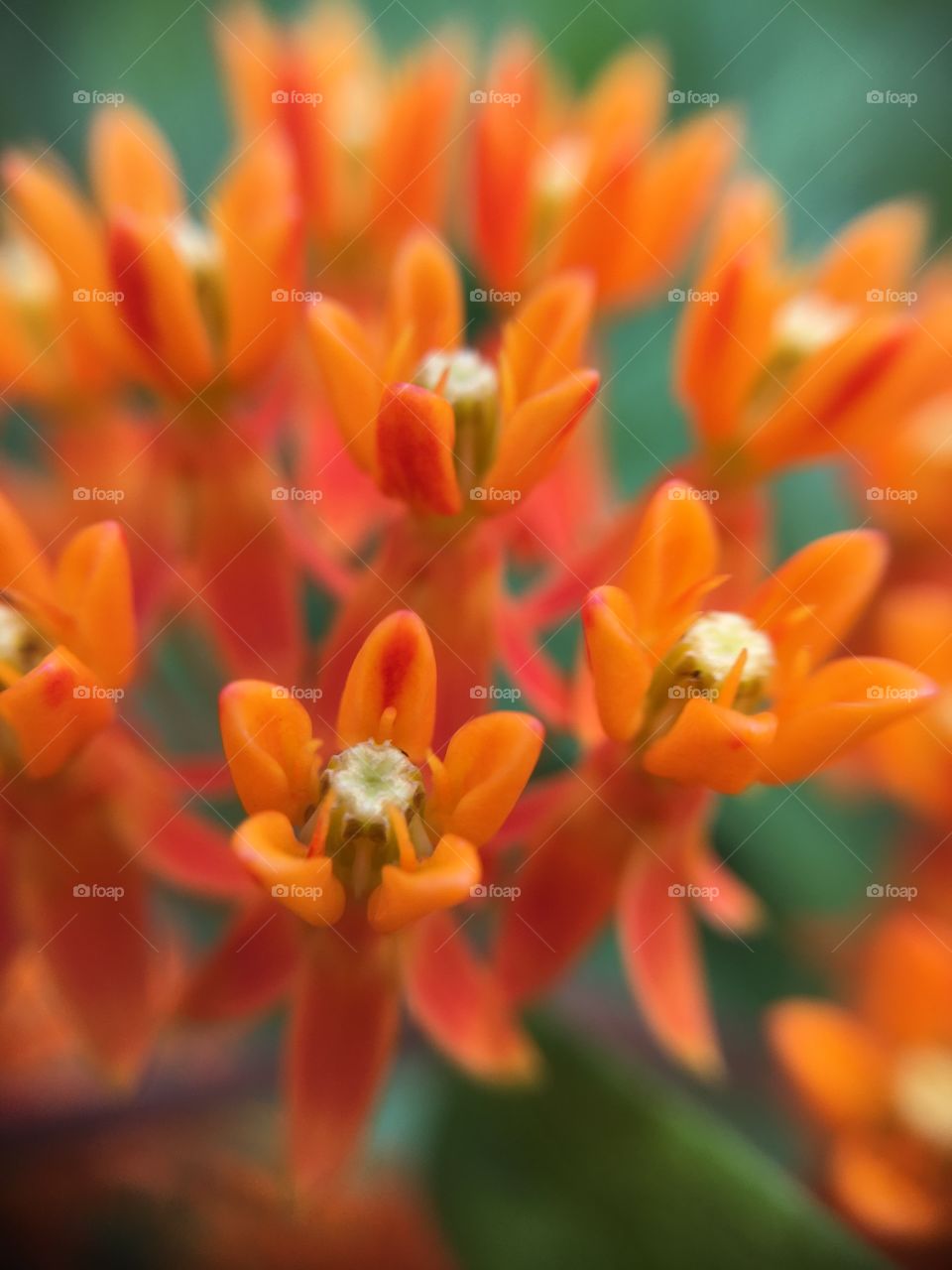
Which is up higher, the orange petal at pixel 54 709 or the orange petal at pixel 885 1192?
the orange petal at pixel 54 709

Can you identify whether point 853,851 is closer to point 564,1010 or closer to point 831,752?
point 564,1010

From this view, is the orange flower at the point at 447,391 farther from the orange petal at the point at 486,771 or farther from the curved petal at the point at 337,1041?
the curved petal at the point at 337,1041

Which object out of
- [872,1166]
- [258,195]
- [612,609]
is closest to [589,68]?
[258,195]

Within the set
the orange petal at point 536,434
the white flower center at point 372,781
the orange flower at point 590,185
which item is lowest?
the white flower center at point 372,781

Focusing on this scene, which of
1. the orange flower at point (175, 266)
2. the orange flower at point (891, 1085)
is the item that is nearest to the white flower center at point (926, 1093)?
the orange flower at point (891, 1085)

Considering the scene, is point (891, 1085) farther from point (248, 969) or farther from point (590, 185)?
point (590, 185)

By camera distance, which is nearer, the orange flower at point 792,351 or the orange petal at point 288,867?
the orange petal at point 288,867

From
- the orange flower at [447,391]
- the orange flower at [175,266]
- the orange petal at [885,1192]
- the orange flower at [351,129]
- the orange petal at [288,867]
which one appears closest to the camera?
the orange petal at [288,867]
